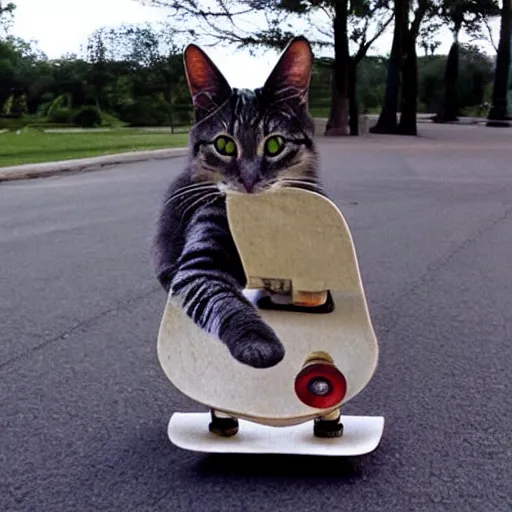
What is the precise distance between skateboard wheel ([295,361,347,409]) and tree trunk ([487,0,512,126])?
35104 mm

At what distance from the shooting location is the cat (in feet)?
8.62

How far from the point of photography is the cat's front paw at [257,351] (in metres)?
2.62

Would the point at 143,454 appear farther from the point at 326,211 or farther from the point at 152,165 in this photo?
the point at 152,165

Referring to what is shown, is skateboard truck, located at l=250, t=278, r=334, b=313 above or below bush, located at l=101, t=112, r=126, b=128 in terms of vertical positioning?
above

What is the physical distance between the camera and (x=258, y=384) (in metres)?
2.68

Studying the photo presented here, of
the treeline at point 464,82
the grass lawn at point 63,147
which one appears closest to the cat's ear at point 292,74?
the grass lawn at point 63,147

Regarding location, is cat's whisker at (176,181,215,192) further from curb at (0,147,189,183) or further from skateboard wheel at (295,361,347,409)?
curb at (0,147,189,183)

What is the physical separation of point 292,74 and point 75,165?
12109 mm

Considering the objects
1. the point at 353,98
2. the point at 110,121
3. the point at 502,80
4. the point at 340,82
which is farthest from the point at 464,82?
the point at 340,82

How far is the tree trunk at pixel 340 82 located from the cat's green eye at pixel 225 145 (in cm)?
2400

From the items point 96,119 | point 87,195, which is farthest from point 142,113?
point 87,195

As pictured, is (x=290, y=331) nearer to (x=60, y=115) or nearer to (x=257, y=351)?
(x=257, y=351)

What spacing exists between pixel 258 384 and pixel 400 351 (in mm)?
1742

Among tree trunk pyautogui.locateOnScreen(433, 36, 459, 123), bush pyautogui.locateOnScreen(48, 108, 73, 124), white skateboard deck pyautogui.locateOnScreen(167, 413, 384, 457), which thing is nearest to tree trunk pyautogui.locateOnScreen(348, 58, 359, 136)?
bush pyautogui.locateOnScreen(48, 108, 73, 124)
